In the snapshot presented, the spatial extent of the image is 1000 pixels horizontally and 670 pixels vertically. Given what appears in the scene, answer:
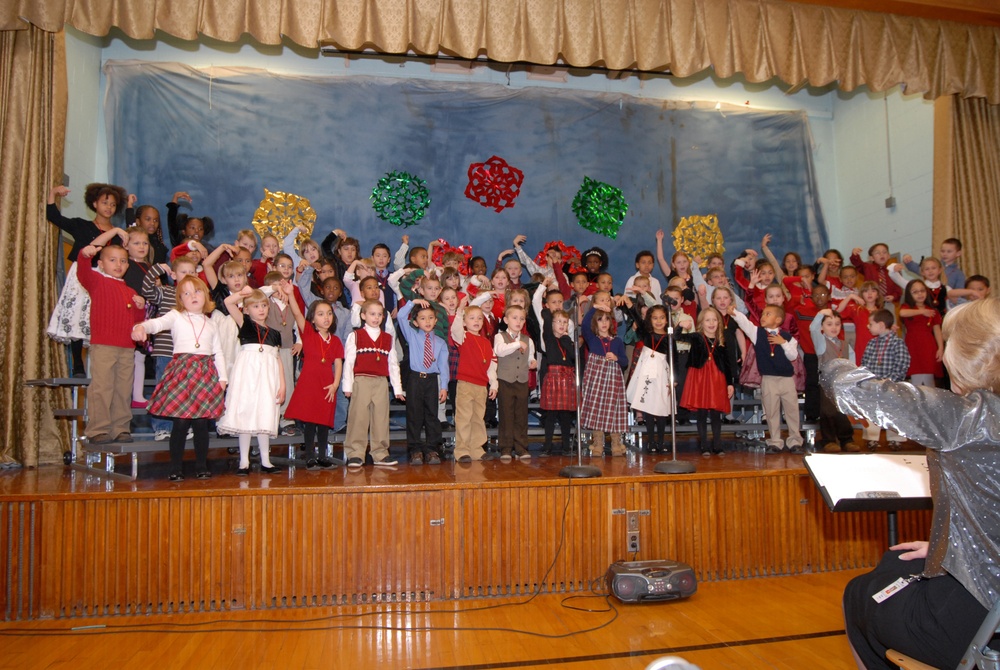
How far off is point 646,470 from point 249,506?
2023mm

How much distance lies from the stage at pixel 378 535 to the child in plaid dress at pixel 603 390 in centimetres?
100

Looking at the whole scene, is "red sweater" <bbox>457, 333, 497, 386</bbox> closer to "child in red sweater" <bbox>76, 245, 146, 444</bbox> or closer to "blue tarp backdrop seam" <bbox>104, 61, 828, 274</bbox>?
"child in red sweater" <bbox>76, 245, 146, 444</bbox>

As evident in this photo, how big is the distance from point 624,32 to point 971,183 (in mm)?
3477

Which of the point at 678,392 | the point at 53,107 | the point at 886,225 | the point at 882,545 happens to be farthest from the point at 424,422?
the point at 886,225

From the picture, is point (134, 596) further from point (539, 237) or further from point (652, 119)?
point (652, 119)

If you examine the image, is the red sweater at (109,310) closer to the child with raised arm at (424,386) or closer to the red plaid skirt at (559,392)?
the child with raised arm at (424,386)

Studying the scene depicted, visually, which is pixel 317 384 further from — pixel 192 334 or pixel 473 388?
pixel 473 388

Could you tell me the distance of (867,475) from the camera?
201 centimetres

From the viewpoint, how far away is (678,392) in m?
5.09

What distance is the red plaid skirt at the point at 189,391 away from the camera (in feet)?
11.9

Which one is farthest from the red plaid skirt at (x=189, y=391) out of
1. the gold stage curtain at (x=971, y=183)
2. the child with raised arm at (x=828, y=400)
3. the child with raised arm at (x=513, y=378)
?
the gold stage curtain at (x=971, y=183)

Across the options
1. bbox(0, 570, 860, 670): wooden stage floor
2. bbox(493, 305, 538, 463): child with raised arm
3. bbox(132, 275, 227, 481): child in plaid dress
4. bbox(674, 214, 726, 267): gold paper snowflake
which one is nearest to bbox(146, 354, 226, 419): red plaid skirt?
bbox(132, 275, 227, 481): child in plaid dress

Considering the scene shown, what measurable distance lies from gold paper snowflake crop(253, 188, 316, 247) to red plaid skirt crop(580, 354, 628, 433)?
10.3ft

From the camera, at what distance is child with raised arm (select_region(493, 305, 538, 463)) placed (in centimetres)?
468
